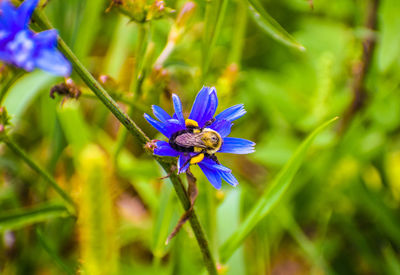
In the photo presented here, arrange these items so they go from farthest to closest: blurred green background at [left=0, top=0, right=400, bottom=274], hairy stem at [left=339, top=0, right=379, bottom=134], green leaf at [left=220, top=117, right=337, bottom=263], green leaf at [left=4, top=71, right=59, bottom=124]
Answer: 1. hairy stem at [left=339, top=0, right=379, bottom=134]
2. green leaf at [left=4, top=71, right=59, bottom=124]
3. blurred green background at [left=0, top=0, right=400, bottom=274]
4. green leaf at [left=220, top=117, right=337, bottom=263]

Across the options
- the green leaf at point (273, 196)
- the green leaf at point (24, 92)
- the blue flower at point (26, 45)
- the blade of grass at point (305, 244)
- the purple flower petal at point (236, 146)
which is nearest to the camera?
the blue flower at point (26, 45)

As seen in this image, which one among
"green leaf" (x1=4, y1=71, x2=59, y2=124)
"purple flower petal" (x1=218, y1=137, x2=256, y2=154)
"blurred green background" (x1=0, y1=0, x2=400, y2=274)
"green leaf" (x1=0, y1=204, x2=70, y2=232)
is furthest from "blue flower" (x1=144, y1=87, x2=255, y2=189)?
"green leaf" (x1=4, y1=71, x2=59, y2=124)

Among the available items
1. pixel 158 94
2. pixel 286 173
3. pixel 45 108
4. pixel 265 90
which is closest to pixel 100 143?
pixel 45 108

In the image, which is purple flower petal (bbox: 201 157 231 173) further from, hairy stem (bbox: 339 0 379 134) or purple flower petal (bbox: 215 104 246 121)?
hairy stem (bbox: 339 0 379 134)

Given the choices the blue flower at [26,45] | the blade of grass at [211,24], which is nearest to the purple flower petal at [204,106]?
the blue flower at [26,45]

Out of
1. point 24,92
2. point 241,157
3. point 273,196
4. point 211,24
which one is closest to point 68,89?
point 211,24

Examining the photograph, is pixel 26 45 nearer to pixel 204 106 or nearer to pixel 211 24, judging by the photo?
pixel 204 106

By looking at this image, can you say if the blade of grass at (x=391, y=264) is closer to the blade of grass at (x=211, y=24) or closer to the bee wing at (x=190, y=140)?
the blade of grass at (x=211, y=24)
